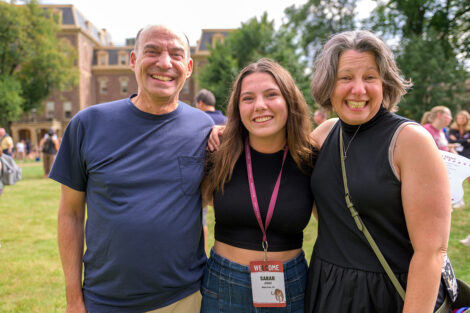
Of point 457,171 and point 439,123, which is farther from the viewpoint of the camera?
point 439,123

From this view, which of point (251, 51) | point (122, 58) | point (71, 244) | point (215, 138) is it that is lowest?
point (71, 244)

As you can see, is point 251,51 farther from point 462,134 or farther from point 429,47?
point 462,134

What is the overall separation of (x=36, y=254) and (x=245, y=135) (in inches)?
192

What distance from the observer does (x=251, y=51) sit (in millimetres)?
19953

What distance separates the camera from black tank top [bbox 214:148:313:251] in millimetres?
2002

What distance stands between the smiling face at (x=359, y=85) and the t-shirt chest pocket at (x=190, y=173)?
2.92 ft

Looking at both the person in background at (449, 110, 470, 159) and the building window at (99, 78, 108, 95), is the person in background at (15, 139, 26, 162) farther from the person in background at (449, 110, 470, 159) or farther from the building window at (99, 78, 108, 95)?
the person in background at (449, 110, 470, 159)

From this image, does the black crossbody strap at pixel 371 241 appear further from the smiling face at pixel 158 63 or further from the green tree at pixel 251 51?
the green tree at pixel 251 51

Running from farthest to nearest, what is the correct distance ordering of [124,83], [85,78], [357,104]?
[124,83] → [85,78] → [357,104]

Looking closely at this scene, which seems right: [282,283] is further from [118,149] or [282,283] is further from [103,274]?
[118,149]

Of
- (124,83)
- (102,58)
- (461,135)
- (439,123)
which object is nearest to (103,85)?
(124,83)

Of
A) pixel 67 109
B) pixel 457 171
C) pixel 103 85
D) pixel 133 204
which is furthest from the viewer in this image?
pixel 103 85

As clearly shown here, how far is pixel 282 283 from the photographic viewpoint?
1.92 metres

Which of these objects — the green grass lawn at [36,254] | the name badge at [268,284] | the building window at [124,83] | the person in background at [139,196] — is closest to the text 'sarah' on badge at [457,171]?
the name badge at [268,284]
